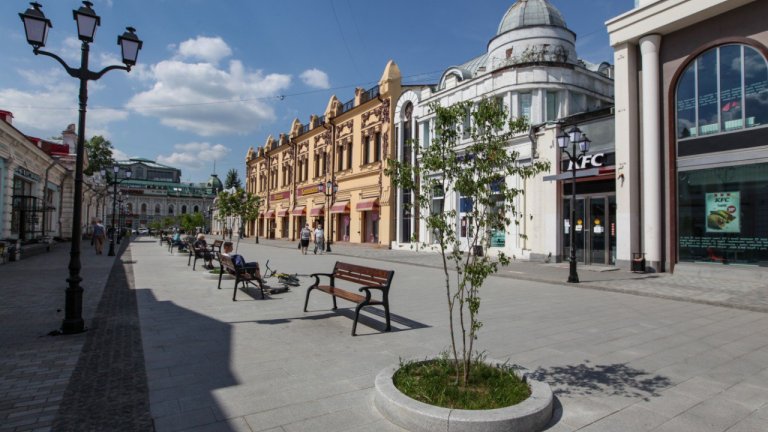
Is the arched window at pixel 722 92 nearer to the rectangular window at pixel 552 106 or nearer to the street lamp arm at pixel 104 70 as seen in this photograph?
the rectangular window at pixel 552 106

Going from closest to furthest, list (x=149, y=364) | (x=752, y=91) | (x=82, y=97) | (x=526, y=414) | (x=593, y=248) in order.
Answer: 1. (x=526, y=414)
2. (x=149, y=364)
3. (x=82, y=97)
4. (x=752, y=91)
5. (x=593, y=248)

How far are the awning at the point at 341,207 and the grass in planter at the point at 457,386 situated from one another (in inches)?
1236

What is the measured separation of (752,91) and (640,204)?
4.62m

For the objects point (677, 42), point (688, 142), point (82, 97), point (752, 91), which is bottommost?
point (82, 97)

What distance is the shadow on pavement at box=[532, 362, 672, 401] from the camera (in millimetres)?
4203

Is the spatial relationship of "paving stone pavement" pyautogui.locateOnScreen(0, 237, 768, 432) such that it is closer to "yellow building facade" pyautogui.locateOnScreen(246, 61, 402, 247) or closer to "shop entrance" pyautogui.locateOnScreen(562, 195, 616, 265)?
"shop entrance" pyautogui.locateOnScreen(562, 195, 616, 265)

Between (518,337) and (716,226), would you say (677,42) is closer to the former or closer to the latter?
(716,226)

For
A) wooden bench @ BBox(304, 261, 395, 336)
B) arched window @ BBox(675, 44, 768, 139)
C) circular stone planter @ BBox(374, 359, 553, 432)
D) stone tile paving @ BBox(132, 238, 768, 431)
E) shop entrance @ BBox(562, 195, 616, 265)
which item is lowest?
stone tile paving @ BBox(132, 238, 768, 431)

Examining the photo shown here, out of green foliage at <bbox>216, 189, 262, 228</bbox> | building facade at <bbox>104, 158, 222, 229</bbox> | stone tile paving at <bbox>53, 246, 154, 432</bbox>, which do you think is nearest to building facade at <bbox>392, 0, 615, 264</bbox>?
green foliage at <bbox>216, 189, 262, 228</bbox>

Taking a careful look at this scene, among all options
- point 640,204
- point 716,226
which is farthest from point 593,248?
point 716,226

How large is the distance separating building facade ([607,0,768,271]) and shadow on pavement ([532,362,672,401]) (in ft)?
36.9

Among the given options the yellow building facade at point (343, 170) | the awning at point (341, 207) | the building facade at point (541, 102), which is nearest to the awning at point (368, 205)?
the yellow building facade at point (343, 170)

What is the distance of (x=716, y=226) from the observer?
44.6ft

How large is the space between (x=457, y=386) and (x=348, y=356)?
1.81 metres
